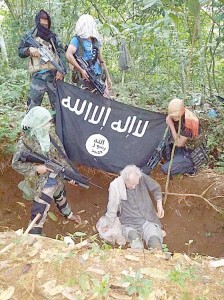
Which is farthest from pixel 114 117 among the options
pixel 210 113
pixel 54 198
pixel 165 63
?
pixel 165 63

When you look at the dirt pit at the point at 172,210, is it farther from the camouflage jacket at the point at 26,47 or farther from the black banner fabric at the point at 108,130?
the camouflage jacket at the point at 26,47

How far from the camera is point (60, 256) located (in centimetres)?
293

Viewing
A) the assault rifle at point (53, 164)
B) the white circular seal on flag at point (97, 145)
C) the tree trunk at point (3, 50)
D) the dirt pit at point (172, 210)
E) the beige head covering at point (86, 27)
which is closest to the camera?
the assault rifle at point (53, 164)

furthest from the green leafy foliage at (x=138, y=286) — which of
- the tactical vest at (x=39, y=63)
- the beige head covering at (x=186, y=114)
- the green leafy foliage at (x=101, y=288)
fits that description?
the tactical vest at (x=39, y=63)

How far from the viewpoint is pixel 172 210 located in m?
6.68

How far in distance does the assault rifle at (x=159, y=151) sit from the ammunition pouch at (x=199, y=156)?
0.42 meters

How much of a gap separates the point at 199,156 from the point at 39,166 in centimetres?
237

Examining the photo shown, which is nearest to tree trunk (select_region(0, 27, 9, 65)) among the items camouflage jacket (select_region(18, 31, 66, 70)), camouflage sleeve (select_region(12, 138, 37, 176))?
camouflage jacket (select_region(18, 31, 66, 70))

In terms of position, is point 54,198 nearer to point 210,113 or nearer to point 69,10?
point 210,113

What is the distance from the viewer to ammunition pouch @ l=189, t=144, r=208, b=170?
620cm

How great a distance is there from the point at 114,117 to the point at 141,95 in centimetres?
281

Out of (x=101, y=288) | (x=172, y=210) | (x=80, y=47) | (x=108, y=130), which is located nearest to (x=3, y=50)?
(x=80, y=47)

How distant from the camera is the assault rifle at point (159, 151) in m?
6.09

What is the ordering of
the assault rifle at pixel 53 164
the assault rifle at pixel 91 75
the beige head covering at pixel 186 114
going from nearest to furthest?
the assault rifle at pixel 53 164
the beige head covering at pixel 186 114
the assault rifle at pixel 91 75
